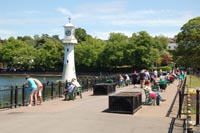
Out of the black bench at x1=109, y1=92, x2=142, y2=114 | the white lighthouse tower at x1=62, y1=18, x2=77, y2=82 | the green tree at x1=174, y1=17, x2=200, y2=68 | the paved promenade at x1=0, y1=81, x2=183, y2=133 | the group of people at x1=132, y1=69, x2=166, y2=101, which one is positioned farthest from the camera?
the green tree at x1=174, y1=17, x2=200, y2=68

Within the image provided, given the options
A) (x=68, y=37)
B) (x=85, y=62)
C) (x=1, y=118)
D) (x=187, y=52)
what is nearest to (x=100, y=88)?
(x=1, y=118)

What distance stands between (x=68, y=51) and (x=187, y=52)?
107ft

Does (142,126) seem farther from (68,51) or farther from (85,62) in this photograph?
(85,62)

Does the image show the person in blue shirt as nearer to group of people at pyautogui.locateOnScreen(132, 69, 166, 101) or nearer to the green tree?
group of people at pyautogui.locateOnScreen(132, 69, 166, 101)

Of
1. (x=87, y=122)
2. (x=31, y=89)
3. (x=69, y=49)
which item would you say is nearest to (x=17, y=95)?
(x=31, y=89)

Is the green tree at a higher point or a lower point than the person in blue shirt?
higher

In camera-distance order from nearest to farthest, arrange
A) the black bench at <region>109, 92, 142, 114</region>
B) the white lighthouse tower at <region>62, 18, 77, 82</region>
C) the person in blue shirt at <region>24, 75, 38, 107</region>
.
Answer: the black bench at <region>109, 92, 142, 114</region> < the person in blue shirt at <region>24, 75, 38, 107</region> < the white lighthouse tower at <region>62, 18, 77, 82</region>

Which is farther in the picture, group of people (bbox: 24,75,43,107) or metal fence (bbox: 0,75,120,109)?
group of people (bbox: 24,75,43,107)

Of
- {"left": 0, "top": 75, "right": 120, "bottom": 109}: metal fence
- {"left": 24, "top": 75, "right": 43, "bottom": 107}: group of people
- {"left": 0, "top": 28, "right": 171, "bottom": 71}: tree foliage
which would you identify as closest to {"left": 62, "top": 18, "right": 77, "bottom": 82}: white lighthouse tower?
{"left": 0, "top": 28, "right": 171, "bottom": 71}: tree foliage

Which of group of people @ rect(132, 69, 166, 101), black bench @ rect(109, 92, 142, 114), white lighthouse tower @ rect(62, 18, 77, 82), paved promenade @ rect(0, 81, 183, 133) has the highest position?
white lighthouse tower @ rect(62, 18, 77, 82)

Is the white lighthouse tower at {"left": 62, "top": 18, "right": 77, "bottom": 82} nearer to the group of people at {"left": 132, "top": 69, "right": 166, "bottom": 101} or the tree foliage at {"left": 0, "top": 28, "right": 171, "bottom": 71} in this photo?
the tree foliage at {"left": 0, "top": 28, "right": 171, "bottom": 71}

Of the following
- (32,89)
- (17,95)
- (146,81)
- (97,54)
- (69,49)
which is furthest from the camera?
(97,54)

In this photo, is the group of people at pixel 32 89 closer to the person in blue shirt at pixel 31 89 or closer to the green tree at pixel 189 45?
the person in blue shirt at pixel 31 89

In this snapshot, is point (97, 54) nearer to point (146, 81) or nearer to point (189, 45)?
point (189, 45)
